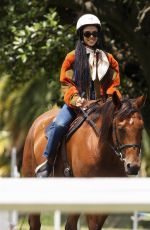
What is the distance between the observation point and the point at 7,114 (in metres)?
27.9

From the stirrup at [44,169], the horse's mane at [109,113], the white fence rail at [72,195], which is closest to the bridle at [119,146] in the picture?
the horse's mane at [109,113]

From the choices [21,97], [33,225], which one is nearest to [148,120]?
[33,225]

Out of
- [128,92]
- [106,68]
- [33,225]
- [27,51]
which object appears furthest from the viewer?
[128,92]

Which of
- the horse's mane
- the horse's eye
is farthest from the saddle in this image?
the horse's eye

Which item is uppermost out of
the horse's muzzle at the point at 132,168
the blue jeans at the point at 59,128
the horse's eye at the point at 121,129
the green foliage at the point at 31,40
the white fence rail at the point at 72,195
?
the green foliage at the point at 31,40

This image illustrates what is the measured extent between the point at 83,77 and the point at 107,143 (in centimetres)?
86

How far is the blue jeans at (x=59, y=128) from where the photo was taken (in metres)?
8.36

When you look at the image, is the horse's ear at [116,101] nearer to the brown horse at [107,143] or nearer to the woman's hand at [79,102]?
the brown horse at [107,143]

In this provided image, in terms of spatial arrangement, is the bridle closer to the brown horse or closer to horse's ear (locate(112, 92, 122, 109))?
the brown horse

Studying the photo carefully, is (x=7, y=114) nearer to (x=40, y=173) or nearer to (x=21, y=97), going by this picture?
(x=21, y=97)

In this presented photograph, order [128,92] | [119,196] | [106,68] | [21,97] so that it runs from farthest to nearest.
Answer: [21,97] < [128,92] < [106,68] < [119,196]

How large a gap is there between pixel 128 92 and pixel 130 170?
26.4 ft

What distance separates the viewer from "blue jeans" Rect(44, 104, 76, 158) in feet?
27.4

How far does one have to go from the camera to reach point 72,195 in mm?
2273
